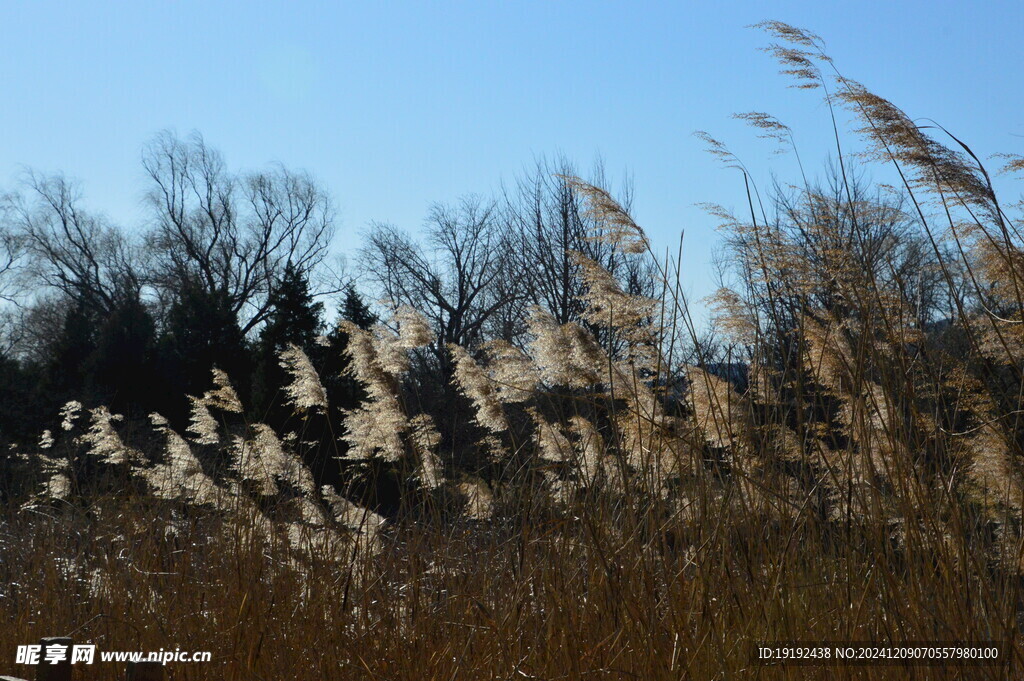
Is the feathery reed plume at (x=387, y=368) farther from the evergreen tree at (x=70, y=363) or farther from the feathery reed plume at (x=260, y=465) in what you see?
the evergreen tree at (x=70, y=363)

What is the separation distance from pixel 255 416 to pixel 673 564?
8.66 meters

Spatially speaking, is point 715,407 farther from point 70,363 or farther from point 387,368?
point 70,363

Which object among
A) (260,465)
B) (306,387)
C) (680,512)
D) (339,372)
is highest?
(339,372)

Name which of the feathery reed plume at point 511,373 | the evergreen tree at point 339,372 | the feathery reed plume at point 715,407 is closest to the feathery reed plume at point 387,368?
the feathery reed plume at point 511,373

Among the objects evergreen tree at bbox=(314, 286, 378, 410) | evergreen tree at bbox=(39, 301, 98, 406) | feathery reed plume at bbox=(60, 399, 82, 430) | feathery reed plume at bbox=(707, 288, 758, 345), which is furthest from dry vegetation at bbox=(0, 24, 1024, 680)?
evergreen tree at bbox=(39, 301, 98, 406)

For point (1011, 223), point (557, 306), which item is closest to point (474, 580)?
point (1011, 223)

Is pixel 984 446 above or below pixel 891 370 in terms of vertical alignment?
below

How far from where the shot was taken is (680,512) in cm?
245

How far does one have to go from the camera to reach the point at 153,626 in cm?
315

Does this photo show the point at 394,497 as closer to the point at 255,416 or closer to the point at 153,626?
the point at 255,416

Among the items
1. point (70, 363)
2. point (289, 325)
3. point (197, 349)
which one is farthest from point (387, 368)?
point (70, 363)

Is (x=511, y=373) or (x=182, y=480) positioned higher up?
(x=511, y=373)

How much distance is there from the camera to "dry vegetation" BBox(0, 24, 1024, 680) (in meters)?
2.10

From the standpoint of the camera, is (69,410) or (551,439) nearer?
(551,439)
